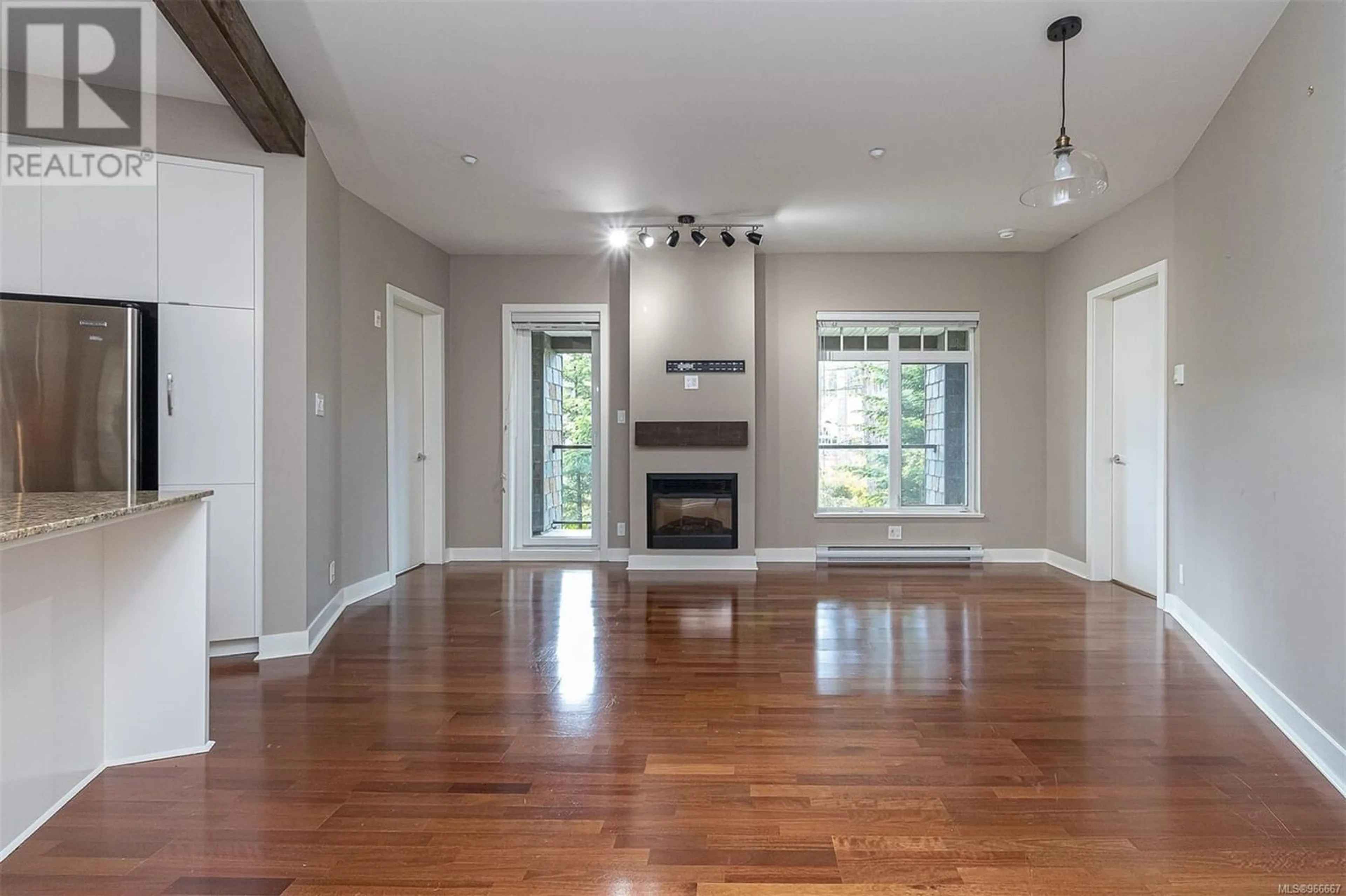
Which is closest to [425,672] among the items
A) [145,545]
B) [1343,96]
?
[145,545]

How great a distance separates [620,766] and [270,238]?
302 centimetres

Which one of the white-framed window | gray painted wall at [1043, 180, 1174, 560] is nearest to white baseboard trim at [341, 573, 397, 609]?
the white-framed window

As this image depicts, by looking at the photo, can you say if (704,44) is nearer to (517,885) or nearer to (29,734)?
(517,885)

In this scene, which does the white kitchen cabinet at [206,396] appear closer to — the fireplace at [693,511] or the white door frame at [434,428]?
the white door frame at [434,428]

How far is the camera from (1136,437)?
14.4 ft

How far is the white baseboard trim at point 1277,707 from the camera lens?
2.08 m

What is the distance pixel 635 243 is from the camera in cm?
519

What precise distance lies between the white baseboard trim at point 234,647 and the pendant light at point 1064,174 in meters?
4.17

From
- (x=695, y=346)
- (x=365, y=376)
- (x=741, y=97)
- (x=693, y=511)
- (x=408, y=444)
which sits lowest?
(x=693, y=511)

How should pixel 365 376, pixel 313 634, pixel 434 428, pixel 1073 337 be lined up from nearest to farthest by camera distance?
pixel 313 634, pixel 365 376, pixel 1073 337, pixel 434 428

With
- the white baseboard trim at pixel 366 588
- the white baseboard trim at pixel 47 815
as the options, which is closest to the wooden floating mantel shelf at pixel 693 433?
the white baseboard trim at pixel 366 588

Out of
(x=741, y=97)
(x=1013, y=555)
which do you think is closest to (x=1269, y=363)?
(x=741, y=97)

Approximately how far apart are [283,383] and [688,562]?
3223mm

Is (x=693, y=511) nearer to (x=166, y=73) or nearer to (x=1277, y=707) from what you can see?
(x=1277, y=707)
